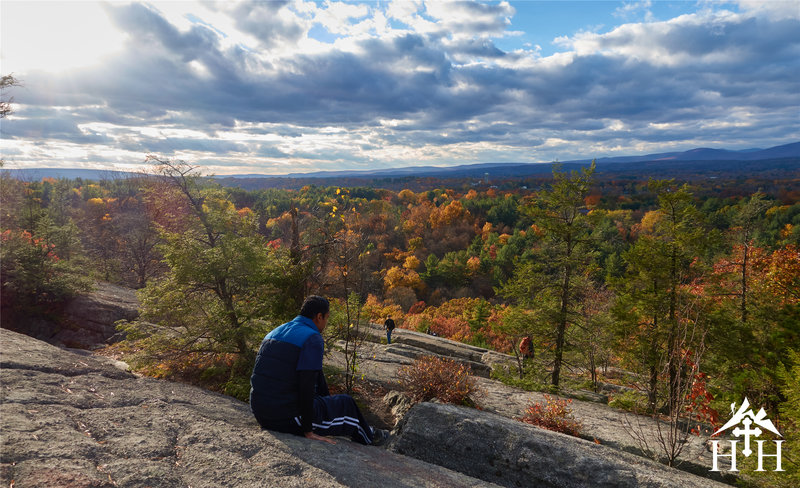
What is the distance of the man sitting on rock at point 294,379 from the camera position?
177 inches

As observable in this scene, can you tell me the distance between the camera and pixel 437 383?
26.4ft

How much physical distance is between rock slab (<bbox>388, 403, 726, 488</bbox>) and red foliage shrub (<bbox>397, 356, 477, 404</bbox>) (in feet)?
4.51

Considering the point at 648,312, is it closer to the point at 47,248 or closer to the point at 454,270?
the point at 47,248

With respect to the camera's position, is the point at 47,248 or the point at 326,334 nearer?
the point at 326,334

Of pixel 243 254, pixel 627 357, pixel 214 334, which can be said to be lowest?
pixel 627 357

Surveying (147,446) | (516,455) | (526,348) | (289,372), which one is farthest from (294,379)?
(526,348)

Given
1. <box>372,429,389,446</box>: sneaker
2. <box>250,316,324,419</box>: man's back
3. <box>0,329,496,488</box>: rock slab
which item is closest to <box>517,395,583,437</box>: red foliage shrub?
<box>372,429,389,446</box>: sneaker

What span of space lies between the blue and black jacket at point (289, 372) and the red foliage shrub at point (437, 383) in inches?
147

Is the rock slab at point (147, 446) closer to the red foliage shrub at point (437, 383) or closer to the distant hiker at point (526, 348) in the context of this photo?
the red foliage shrub at point (437, 383)

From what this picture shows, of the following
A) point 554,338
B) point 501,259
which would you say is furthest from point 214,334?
point 501,259

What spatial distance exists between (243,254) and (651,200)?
12547cm

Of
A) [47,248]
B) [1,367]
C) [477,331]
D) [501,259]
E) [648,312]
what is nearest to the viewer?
[1,367]

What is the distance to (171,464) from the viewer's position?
12.3 ft

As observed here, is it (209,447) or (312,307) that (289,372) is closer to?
(312,307)
